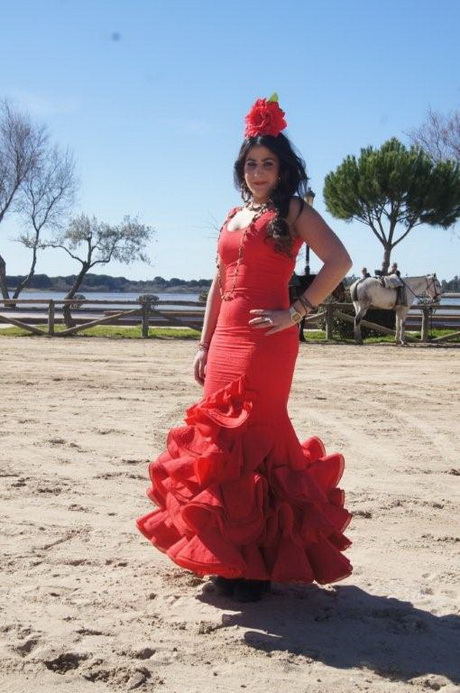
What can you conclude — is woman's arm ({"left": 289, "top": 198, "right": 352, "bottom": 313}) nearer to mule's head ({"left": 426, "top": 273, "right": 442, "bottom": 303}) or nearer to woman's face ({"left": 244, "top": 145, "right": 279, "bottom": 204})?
woman's face ({"left": 244, "top": 145, "right": 279, "bottom": 204})

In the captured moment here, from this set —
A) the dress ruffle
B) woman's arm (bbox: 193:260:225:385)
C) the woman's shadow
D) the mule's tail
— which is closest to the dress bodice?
woman's arm (bbox: 193:260:225:385)

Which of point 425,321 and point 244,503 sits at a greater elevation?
point 425,321

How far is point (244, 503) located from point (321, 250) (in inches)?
43.3

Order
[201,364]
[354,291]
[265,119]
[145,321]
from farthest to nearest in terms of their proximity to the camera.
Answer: [145,321]
[354,291]
[201,364]
[265,119]

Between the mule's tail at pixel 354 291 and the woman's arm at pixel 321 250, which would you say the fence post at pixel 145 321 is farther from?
the woman's arm at pixel 321 250

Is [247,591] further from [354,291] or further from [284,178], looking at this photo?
[354,291]

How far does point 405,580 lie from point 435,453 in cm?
321

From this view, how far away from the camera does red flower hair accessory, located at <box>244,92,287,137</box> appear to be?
361 centimetres

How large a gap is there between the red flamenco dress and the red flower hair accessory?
1.21 feet

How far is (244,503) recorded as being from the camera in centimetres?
334

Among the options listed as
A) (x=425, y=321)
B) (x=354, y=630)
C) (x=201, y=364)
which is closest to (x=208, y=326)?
(x=201, y=364)

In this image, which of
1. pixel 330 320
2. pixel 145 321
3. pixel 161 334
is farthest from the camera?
pixel 161 334

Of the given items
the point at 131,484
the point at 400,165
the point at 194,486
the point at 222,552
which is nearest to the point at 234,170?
the point at 194,486

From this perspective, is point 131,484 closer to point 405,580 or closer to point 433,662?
point 405,580
